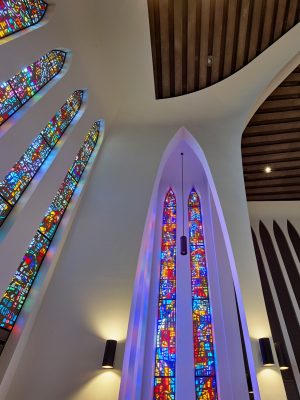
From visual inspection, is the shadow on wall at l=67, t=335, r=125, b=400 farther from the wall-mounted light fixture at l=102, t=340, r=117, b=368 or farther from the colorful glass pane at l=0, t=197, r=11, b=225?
the colorful glass pane at l=0, t=197, r=11, b=225

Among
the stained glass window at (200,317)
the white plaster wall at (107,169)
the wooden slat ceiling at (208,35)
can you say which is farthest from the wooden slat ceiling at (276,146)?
the stained glass window at (200,317)

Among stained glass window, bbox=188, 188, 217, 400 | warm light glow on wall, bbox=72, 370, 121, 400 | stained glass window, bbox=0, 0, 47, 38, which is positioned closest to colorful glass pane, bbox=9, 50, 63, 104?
stained glass window, bbox=0, 0, 47, 38

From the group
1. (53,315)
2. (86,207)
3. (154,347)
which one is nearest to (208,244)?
(154,347)

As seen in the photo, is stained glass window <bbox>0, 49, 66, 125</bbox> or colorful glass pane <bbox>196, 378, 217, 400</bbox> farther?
colorful glass pane <bbox>196, 378, 217, 400</bbox>

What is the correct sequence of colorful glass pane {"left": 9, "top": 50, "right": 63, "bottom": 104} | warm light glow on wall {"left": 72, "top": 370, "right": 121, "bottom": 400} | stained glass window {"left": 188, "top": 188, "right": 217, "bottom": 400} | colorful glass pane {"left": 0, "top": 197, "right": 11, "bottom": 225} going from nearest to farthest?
warm light glow on wall {"left": 72, "top": 370, "right": 121, "bottom": 400}, colorful glass pane {"left": 0, "top": 197, "right": 11, "bottom": 225}, colorful glass pane {"left": 9, "top": 50, "right": 63, "bottom": 104}, stained glass window {"left": 188, "top": 188, "right": 217, "bottom": 400}

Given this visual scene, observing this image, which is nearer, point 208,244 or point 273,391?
point 273,391

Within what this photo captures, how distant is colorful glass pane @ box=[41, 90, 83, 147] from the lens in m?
3.63

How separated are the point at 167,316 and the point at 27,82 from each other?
432 centimetres

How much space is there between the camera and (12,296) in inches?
111

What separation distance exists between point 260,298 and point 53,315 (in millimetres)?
2553

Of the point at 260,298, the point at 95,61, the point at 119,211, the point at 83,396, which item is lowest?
the point at 83,396

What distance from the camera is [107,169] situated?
468cm

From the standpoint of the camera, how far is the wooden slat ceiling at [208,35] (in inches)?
159

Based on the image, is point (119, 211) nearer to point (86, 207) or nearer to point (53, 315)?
point (86, 207)
